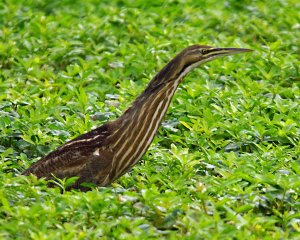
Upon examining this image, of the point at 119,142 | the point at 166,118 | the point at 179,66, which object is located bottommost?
the point at 166,118

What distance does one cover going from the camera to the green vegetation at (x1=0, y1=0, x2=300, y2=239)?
5.55 m

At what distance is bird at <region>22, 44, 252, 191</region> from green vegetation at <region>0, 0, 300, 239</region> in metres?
0.12

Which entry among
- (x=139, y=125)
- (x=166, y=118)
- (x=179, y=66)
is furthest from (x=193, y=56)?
(x=166, y=118)

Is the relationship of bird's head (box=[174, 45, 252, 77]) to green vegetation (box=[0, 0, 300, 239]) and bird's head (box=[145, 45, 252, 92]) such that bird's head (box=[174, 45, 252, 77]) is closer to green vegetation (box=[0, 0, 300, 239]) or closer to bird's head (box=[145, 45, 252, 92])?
bird's head (box=[145, 45, 252, 92])

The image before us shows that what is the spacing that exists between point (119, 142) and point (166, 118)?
1237 mm

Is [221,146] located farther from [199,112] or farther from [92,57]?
[92,57]

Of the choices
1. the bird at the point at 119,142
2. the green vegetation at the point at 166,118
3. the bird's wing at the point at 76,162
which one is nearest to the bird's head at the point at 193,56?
the bird at the point at 119,142

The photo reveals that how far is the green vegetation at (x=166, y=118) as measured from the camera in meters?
5.55

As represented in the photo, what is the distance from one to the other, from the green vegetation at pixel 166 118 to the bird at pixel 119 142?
0.12m

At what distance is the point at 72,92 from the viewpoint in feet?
25.4

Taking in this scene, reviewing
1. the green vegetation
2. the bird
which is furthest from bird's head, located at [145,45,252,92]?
the green vegetation

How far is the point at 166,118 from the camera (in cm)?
744

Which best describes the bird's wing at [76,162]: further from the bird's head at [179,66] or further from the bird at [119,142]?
the bird's head at [179,66]

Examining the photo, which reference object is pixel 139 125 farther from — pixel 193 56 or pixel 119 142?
pixel 193 56
